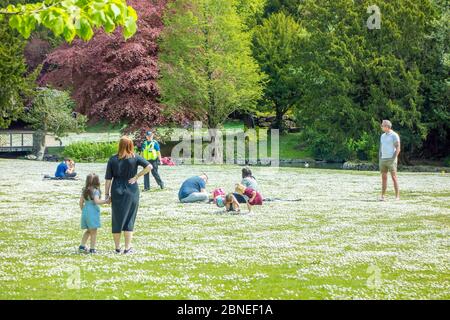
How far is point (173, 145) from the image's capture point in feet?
220

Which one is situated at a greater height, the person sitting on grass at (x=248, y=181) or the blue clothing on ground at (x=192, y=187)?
the person sitting on grass at (x=248, y=181)

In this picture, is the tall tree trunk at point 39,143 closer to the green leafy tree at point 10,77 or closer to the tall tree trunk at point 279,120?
the green leafy tree at point 10,77

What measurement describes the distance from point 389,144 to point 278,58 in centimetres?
4912

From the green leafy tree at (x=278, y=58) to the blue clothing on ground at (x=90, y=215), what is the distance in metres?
57.4

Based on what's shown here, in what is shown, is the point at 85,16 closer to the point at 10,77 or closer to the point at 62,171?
the point at 62,171

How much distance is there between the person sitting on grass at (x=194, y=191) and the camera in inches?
1009

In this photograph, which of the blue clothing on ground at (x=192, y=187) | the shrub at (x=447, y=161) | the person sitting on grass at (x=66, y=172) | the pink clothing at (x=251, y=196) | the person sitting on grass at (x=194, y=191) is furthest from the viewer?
the shrub at (x=447, y=161)

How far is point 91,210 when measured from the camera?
1599 centimetres

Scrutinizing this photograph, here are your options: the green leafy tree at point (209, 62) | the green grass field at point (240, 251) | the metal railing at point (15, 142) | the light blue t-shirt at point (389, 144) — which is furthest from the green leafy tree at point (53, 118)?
the light blue t-shirt at point (389, 144)

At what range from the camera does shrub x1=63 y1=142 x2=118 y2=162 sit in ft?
189

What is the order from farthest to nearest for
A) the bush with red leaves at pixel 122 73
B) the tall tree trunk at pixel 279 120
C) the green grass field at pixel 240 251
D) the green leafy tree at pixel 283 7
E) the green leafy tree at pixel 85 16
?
1. the green leafy tree at pixel 283 7
2. the tall tree trunk at pixel 279 120
3. the bush with red leaves at pixel 122 73
4. the green grass field at pixel 240 251
5. the green leafy tree at pixel 85 16

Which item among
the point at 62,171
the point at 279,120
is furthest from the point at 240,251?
the point at 279,120

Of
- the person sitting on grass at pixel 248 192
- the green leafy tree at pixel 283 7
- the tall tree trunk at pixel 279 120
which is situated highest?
the green leafy tree at pixel 283 7

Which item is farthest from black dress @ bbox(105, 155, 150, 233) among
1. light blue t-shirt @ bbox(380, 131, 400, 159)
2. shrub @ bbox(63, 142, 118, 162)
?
shrub @ bbox(63, 142, 118, 162)
